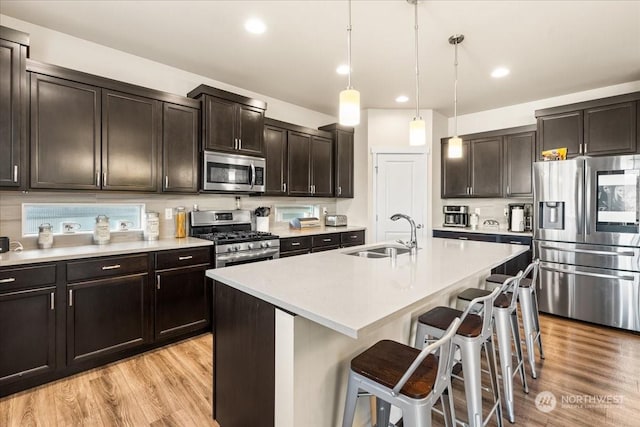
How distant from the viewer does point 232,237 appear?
321 cm

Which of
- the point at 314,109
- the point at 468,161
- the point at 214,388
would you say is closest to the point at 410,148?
the point at 468,161

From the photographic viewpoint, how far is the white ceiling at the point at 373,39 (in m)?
2.31

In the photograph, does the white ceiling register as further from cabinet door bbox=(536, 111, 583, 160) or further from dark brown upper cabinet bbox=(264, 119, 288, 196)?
dark brown upper cabinet bbox=(264, 119, 288, 196)

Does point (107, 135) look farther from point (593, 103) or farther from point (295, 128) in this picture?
point (593, 103)

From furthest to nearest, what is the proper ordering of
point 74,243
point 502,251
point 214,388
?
point 74,243 < point 502,251 < point 214,388

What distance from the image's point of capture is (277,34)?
266 cm

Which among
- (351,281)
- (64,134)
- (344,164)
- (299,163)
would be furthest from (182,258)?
A: (344,164)

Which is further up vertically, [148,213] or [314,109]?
[314,109]

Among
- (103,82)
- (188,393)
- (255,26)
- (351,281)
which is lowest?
(188,393)

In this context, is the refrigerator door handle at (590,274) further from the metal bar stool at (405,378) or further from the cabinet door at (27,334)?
the cabinet door at (27,334)

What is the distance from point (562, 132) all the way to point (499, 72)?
1.19 m

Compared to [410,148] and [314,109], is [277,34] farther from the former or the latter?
[410,148]

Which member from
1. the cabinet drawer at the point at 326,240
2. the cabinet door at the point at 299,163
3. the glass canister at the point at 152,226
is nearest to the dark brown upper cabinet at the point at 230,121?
the cabinet door at the point at 299,163

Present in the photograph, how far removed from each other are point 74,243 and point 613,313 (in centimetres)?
531
